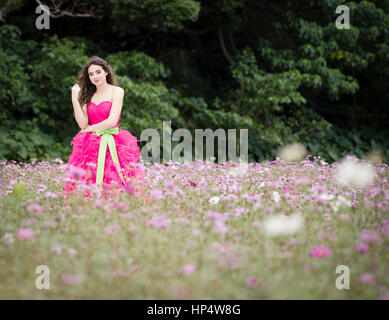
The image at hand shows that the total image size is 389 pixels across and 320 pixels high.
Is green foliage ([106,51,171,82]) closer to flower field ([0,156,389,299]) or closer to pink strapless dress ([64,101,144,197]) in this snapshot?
pink strapless dress ([64,101,144,197])

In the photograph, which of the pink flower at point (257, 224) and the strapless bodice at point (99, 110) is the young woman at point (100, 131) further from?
the pink flower at point (257, 224)

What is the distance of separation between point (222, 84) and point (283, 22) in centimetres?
254

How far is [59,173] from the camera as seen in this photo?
5184mm

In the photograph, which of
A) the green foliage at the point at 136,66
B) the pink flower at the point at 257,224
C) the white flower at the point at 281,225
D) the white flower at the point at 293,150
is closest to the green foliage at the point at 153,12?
the green foliage at the point at 136,66

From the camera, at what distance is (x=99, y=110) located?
13.7 ft

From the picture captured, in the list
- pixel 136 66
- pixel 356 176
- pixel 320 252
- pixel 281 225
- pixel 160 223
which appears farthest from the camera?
pixel 136 66

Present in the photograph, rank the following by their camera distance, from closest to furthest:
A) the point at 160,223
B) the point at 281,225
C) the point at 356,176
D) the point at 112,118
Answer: the point at 160,223
the point at 281,225
the point at 112,118
the point at 356,176

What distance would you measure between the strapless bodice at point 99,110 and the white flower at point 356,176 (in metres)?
2.78

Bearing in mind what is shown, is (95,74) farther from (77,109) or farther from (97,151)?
(97,151)

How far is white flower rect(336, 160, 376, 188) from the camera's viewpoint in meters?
4.20

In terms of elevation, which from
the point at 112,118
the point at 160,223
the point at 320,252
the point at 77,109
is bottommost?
the point at 320,252

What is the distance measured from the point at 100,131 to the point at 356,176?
124 inches

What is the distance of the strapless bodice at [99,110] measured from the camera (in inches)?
164

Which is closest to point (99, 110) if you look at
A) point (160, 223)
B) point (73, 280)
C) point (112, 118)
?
point (112, 118)
